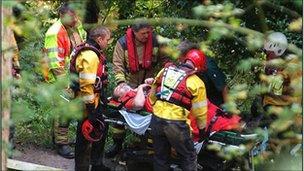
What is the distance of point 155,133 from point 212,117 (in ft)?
2.10

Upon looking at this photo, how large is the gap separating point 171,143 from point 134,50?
1.58 meters

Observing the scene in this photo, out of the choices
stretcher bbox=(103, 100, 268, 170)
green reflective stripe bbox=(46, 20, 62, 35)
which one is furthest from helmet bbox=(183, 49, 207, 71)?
green reflective stripe bbox=(46, 20, 62, 35)

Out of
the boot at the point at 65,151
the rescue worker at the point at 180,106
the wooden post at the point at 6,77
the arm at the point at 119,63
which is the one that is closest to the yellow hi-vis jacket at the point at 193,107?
the rescue worker at the point at 180,106

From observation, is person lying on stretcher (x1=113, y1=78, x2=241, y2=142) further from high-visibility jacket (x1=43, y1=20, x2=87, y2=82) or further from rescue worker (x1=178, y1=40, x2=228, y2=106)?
high-visibility jacket (x1=43, y1=20, x2=87, y2=82)

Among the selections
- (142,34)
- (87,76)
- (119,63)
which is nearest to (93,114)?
(87,76)

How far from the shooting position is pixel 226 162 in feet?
20.8

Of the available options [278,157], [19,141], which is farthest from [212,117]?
[19,141]

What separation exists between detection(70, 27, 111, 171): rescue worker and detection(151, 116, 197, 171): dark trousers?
77 centimetres

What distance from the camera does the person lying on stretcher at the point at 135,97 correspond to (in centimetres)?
642

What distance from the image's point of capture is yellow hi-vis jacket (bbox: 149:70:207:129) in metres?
5.61

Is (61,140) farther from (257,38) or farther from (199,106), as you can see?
(257,38)

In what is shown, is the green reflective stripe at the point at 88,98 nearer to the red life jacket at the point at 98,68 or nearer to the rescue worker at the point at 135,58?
the red life jacket at the point at 98,68

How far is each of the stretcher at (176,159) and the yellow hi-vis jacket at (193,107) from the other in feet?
0.94

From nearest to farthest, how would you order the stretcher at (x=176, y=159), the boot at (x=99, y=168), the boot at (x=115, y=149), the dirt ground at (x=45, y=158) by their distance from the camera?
the stretcher at (x=176, y=159) < the boot at (x=99, y=168) < the dirt ground at (x=45, y=158) < the boot at (x=115, y=149)
